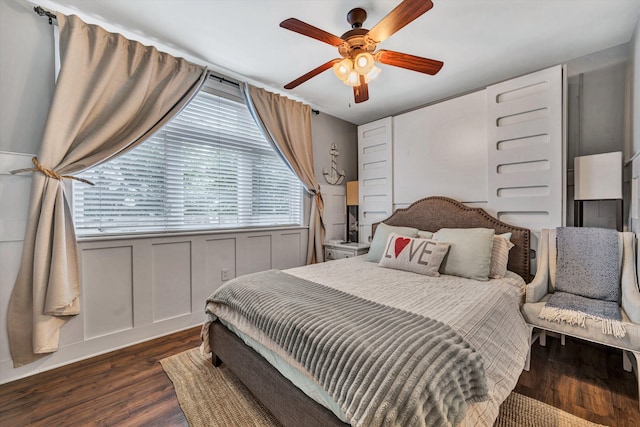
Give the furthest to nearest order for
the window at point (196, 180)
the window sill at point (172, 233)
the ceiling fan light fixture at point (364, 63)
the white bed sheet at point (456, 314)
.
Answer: the window at point (196, 180) < the window sill at point (172, 233) < the ceiling fan light fixture at point (364, 63) < the white bed sheet at point (456, 314)

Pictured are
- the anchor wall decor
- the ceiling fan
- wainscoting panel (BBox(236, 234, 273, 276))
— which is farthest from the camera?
the anchor wall decor

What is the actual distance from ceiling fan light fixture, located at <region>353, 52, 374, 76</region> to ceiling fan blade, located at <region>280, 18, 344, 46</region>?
0.16 meters

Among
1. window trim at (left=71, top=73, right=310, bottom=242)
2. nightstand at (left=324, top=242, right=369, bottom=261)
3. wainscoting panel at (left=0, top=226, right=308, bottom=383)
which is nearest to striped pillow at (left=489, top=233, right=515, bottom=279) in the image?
nightstand at (left=324, top=242, right=369, bottom=261)

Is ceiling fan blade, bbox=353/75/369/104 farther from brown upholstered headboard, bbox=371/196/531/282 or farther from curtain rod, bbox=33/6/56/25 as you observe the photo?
curtain rod, bbox=33/6/56/25

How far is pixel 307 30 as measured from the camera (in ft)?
5.35

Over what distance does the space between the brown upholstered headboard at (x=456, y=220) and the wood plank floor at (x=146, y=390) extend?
2.48 ft

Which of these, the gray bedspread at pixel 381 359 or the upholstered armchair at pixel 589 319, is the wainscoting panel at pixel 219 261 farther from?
the upholstered armchair at pixel 589 319

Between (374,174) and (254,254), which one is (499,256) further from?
(254,254)

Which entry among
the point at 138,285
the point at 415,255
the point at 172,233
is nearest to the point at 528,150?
the point at 415,255

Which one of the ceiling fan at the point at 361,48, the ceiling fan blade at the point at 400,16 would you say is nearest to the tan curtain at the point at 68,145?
the ceiling fan at the point at 361,48

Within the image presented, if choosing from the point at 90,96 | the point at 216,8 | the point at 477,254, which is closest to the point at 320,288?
the point at 477,254

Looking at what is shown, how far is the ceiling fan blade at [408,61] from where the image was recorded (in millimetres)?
1812

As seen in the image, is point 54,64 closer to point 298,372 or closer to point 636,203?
point 298,372

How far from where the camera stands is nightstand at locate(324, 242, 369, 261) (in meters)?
3.46
